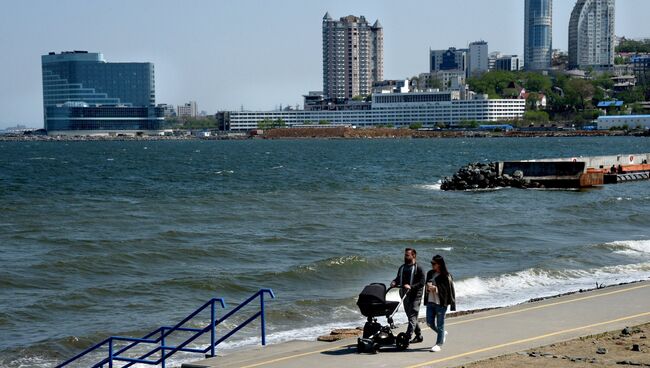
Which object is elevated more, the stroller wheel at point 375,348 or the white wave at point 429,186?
the stroller wheel at point 375,348

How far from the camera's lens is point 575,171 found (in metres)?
66.2

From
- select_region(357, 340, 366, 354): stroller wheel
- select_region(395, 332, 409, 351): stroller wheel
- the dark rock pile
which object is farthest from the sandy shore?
the dark rock pile

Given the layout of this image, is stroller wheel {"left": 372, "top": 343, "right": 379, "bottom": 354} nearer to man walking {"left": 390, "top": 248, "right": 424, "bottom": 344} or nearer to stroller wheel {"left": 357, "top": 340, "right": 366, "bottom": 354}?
stroller wheel {"left": 357, "top": 340, "right": 366, "bottom": 354}

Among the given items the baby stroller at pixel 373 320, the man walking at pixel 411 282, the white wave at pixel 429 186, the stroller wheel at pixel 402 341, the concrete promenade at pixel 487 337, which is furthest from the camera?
the white wave at pixel 429 186

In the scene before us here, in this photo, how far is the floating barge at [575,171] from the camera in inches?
2569

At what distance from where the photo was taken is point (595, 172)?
2630 inches

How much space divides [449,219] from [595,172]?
25.4 m

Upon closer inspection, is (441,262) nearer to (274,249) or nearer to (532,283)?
(532,283)

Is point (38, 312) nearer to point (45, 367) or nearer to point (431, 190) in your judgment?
point (45, 367)

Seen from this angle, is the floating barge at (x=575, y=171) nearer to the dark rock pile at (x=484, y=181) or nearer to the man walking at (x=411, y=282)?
the dark rock pile at (x=484, y=181)

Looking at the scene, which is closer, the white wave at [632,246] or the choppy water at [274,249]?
the choppy water at [274,249]

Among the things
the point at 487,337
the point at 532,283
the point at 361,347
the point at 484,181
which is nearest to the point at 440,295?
the point at 361,347

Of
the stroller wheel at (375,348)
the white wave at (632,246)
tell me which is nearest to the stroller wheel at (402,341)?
the stroller wheel at (375,348)

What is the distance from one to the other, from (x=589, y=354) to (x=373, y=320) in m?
3.10
